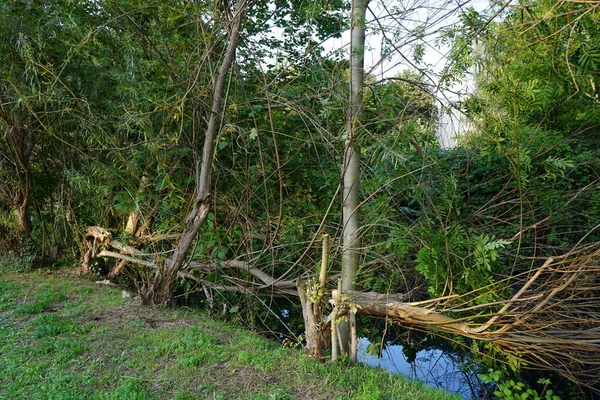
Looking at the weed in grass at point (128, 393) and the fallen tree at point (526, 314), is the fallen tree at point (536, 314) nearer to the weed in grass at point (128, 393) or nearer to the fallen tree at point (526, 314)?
the fallen tree at point (526, 314)

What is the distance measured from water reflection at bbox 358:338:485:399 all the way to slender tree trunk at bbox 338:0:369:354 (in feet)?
3.45

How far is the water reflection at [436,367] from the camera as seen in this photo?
5.20 meters

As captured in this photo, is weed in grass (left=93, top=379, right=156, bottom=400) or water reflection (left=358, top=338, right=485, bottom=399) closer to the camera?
weed in grass (left=93, top=379, right=156, bottom=400)

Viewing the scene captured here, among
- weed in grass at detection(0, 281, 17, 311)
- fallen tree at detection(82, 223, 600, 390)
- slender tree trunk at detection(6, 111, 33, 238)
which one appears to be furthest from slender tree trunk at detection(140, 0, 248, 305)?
slender tree trunk at detection(6, 111, 33, 238)

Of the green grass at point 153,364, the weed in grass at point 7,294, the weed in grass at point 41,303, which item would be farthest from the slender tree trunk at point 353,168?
the weed in grass at point 7,294

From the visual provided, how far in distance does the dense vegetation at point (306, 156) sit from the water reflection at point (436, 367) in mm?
546

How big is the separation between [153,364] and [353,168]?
2447mm

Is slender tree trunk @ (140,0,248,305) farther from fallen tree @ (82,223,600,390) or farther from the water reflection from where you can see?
the water reflection

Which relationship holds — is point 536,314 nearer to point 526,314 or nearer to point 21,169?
point 526,314

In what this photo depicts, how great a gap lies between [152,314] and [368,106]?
332cm

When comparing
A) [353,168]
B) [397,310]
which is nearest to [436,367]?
[397,310]

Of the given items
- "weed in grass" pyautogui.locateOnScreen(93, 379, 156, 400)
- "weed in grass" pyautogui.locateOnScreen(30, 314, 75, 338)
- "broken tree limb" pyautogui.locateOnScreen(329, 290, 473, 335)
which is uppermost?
"broken tree limb" pyautogui.locateOnScreen(329, 290, 473, 335)

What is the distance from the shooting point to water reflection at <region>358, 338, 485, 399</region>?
520cm

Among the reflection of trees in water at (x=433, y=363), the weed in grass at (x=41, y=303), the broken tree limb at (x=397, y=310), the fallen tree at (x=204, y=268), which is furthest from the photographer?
the fallen tree at (x=204, y=268)
